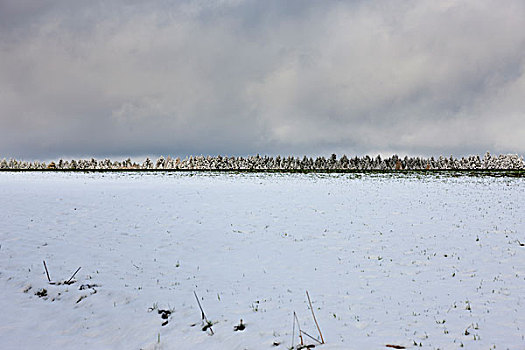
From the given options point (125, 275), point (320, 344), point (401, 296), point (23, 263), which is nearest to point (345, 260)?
point (401, 296)

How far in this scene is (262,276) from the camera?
1166 centimetres

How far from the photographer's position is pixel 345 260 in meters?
13.2

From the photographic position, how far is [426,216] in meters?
20.9

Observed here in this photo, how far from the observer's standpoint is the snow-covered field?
761 centimetres

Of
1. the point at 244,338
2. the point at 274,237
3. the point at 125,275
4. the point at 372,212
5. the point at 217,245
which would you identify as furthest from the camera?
the point at 372,212

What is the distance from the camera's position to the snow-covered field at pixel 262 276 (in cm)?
761

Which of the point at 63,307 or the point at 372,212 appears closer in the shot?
the point at 63,307

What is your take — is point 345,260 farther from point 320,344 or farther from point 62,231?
point 62,231

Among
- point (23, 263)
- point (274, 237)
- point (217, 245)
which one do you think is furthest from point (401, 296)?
point (23, 263)

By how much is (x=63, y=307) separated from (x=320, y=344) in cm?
797

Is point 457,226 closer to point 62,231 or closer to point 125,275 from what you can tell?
point 125,275

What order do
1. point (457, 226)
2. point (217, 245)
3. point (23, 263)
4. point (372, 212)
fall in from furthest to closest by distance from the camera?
point (372, 212) < point (457, 226) < point (217, 245) < point (23, 263)

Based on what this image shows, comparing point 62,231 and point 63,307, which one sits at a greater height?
point 62,231

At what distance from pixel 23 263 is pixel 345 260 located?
45.8 feet
